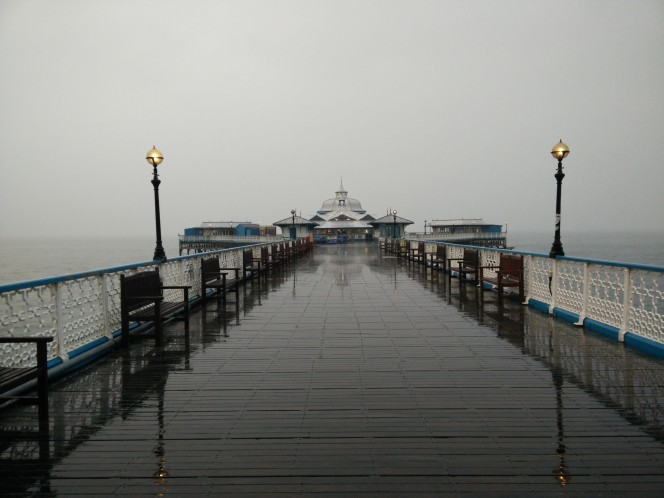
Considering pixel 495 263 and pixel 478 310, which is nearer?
pixel 478 310

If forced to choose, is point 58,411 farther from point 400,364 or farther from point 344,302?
point 344,302

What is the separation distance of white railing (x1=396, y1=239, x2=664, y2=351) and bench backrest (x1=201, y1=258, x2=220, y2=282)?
258 inches

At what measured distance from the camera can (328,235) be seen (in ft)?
196

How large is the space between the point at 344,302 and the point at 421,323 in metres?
2.55

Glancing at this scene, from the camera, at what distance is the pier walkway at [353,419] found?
2812 mm

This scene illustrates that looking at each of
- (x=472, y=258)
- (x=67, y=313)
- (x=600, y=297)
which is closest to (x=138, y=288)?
(x=67, y=313)

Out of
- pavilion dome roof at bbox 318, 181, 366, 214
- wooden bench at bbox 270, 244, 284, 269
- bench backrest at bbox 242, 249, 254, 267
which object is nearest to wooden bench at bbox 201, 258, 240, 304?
bench backrest at bbox 242, 249, 254, 267

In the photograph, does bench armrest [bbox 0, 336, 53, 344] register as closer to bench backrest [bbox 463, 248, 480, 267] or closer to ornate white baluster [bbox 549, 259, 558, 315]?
ornate white baluster [bbox 549, 259, 558, 315]

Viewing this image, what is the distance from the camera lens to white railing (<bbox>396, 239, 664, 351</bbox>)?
568cm

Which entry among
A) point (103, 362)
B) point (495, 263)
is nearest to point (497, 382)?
point (103, 362)

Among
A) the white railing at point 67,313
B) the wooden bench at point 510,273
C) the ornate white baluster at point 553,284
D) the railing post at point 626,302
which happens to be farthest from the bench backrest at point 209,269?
the railing post at point 626,302

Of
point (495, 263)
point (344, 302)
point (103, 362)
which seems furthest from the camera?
point (495, 263)

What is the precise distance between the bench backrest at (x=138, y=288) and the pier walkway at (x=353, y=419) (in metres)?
0.60

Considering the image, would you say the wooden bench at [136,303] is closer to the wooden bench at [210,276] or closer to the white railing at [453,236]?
the wooden bench at [210,276]
